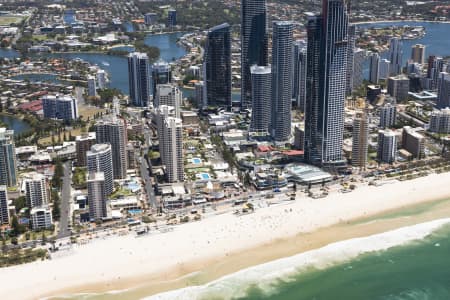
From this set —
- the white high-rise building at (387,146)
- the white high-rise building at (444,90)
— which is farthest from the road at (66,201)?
the white high-rise building at (444,90)

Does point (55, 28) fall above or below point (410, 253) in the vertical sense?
above

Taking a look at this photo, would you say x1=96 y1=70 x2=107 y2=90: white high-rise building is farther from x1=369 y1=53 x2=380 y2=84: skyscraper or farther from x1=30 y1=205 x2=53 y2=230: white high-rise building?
x1=30 y1=205 x2=53 y2=230: white high-rise building

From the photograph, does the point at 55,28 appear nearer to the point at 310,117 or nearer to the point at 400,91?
the point at 400,91

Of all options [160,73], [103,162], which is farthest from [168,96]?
[103,162]

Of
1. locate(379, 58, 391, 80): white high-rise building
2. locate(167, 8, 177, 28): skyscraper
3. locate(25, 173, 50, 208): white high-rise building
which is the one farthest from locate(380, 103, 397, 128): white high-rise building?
locate(167, 8, 177, 28): skyscraper

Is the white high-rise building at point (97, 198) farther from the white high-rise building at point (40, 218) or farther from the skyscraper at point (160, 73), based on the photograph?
the skyscraper at point (160, 73)

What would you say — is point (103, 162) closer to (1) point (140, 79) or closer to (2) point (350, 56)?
(1) point (140, 79)

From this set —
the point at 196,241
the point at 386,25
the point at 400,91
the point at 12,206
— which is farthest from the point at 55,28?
the point at 196,241
